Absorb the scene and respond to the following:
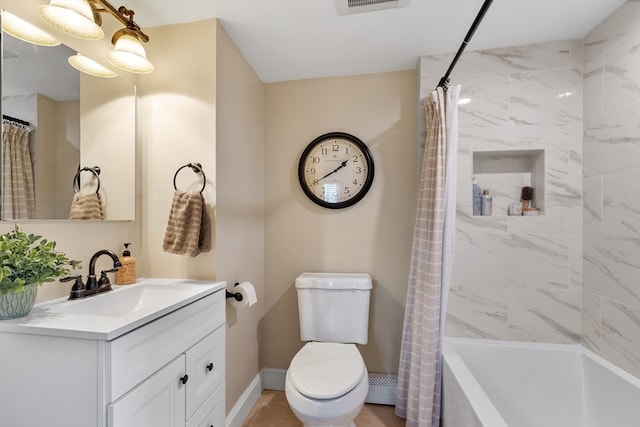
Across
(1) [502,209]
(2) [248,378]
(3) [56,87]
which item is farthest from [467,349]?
(3) [56,87]

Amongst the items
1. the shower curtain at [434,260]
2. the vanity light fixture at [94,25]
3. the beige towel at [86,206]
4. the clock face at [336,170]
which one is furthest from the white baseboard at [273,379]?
the vanity light fixture at [94,25]

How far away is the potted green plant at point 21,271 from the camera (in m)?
0.86

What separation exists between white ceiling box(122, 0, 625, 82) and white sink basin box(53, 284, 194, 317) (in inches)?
51.1

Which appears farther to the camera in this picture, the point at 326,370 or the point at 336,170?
the point at 336,170

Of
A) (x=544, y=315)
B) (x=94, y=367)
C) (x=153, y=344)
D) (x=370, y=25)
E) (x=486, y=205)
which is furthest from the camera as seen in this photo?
(x=486, y=205)

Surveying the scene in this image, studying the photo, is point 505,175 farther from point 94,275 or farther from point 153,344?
point 94,275

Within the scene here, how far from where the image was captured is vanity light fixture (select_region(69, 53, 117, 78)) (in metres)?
1.28

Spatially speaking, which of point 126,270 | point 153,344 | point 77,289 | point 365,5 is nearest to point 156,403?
point 153,344

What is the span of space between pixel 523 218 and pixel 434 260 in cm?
67

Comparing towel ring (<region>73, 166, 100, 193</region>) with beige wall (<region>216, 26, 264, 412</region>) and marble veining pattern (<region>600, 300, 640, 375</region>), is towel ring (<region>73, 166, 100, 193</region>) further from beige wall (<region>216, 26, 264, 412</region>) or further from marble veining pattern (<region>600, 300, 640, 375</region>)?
marble veining pattern (<region>600, 300, 640, 375</region>)

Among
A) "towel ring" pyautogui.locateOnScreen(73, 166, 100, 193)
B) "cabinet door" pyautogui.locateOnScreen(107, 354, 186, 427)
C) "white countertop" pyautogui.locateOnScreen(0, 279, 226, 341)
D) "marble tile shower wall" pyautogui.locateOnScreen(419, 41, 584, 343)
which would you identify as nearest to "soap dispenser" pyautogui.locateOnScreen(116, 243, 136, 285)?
"white countertop" pyautogui.locateOnScreen(0, 279, 226, 341)

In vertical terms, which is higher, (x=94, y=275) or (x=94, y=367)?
(x=94, y=275)

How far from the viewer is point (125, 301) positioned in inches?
50.4

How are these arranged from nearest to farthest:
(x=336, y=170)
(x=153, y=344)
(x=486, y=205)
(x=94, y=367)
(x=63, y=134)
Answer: (x=94, y=367) → (x=153, y=344) → (x=63, y=134) → (x=486, y=205) → (x=336, y=170)
